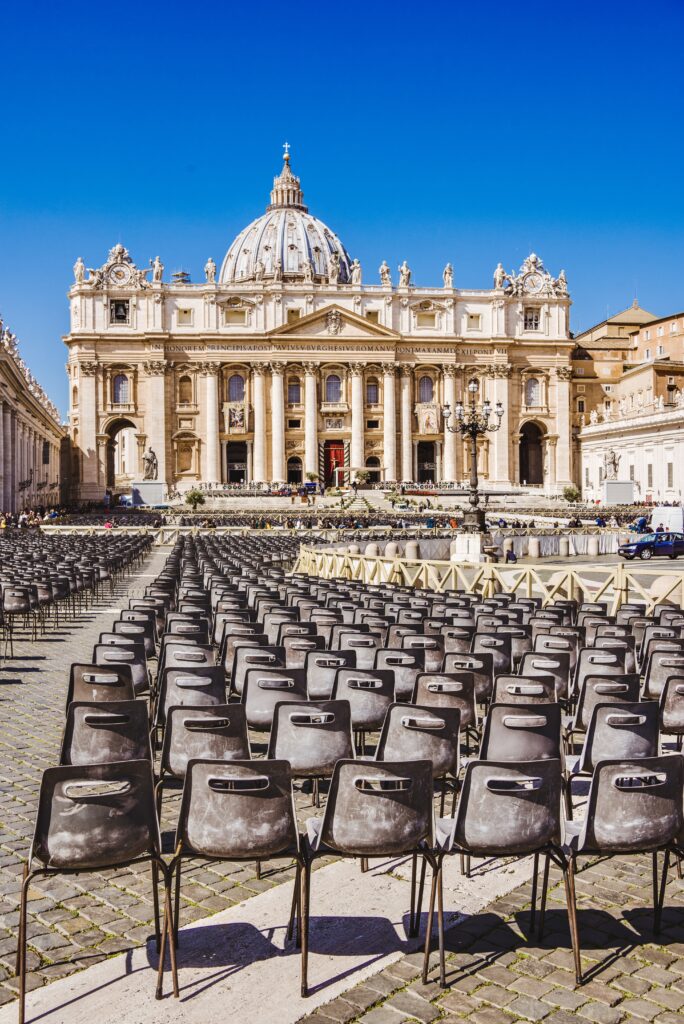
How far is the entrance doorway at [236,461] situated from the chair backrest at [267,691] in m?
97.4

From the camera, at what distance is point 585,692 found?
8.13 m

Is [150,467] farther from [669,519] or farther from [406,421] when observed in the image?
[669,519]

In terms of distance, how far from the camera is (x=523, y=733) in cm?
665

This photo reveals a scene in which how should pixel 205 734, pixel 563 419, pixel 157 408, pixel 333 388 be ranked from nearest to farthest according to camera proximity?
pixel 205 734 < pixel 157 408 < pixel 333 388 < pixel 563 419

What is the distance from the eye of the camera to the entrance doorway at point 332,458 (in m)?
105

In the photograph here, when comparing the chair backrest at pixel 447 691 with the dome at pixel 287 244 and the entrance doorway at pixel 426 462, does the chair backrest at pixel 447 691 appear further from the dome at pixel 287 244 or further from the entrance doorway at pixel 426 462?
the dome at pixel 287 244

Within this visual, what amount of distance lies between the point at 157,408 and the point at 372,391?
24809mm

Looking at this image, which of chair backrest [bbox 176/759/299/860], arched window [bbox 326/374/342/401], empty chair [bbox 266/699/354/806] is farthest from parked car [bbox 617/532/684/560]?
arched window [bbox 326/374/342/401]

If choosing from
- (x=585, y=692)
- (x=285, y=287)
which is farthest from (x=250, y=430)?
(x=585, y=692)

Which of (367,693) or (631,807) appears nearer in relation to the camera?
(631,807)

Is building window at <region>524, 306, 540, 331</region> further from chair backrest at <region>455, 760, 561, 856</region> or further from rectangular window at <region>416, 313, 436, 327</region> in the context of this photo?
chair backrest at <region>455, 760, 561, 856</region>

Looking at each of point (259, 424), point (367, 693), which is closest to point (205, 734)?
point (367, 693)

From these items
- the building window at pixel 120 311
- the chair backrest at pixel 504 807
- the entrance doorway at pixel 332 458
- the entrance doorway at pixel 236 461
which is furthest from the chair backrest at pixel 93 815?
the building window at pixel 120 311

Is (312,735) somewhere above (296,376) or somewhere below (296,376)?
below
